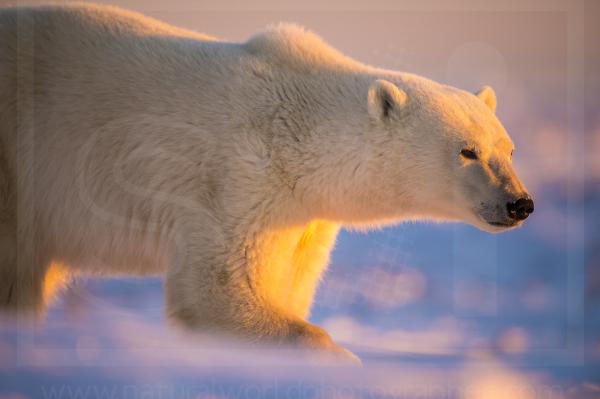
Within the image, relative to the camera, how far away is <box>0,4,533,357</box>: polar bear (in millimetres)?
5406

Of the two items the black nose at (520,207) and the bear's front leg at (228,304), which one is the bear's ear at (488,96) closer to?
the black nose at (520,207)

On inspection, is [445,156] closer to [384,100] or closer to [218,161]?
[384,100]

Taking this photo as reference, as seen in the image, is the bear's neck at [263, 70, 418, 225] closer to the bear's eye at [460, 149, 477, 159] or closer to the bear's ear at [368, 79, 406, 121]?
the bear's ear at [368, 79, 406, 121]

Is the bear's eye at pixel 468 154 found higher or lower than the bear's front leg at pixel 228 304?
higher

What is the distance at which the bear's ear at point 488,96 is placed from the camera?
5965mm

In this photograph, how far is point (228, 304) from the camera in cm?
539

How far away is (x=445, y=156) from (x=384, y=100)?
0.53 m

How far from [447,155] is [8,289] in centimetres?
322

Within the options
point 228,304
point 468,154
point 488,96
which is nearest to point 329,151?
point 468,154

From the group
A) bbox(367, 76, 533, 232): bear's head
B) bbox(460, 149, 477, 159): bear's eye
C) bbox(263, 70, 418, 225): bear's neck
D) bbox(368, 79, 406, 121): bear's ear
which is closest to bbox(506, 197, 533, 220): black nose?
bbox(367, 76, 533, 232): bear's head

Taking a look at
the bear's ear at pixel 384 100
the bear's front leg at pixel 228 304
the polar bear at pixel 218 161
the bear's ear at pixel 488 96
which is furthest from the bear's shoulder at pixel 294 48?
the bear's front leg at pixel 228 304

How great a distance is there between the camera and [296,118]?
5.57 meters

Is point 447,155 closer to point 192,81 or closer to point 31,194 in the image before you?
point 192,81

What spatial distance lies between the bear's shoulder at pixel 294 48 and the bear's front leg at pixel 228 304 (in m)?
1.46
